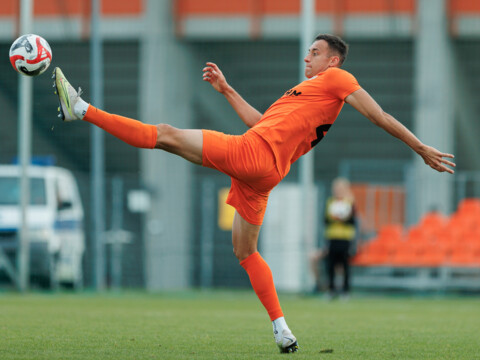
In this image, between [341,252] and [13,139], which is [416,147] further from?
[13,139]

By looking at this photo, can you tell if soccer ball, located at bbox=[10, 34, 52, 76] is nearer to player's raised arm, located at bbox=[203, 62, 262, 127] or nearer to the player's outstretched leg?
the player's outstretched leg

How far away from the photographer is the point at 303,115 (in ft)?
19.2

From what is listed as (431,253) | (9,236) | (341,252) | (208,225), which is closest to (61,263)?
(9,236)

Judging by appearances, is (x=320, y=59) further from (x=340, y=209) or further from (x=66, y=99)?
(x=340, y=209)

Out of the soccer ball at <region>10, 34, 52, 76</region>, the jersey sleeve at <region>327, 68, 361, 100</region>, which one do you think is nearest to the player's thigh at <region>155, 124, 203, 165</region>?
the jersey sleeve at <region>327, 68, 361, 100</region>

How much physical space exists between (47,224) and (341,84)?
34.9 feet

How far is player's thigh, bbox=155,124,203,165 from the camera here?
17.7ft

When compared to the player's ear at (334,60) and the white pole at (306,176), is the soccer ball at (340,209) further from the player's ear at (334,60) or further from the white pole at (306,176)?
the player's ear at (334,60)

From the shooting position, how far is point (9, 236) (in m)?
15.5

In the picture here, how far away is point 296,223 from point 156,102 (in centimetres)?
385

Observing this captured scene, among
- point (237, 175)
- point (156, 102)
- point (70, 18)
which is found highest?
point (70, 18)

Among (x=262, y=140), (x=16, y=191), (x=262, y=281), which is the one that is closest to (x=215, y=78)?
(x=262, y=140)

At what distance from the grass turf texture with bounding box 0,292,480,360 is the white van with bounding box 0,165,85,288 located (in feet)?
14.3

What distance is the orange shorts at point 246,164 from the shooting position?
552 cm
